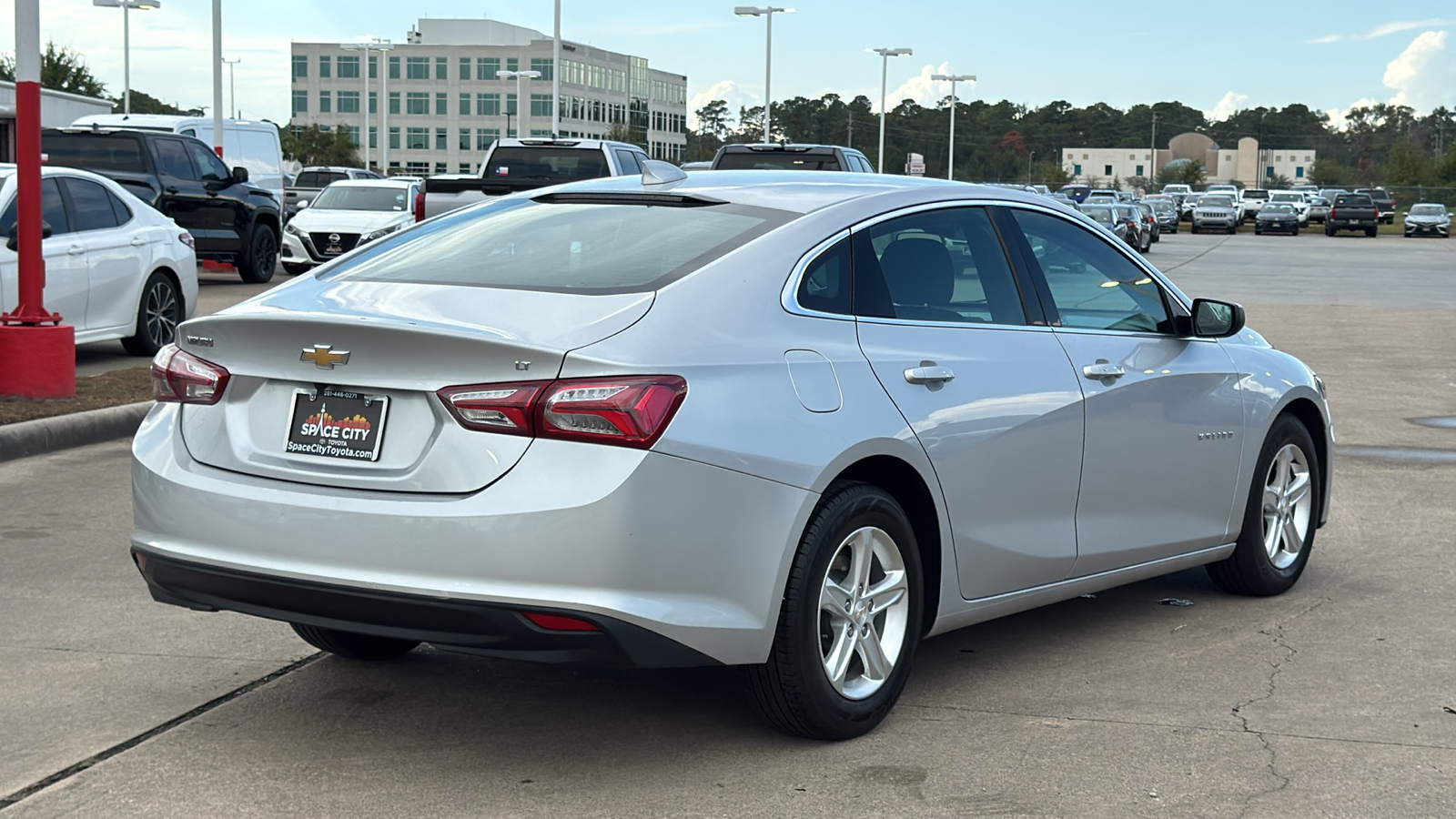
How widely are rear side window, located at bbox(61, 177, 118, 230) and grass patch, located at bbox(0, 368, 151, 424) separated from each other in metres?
1.40

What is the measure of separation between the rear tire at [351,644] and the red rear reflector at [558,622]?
1403 mm

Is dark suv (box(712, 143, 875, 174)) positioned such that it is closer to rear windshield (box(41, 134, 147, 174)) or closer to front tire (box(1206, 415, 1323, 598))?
rear windshield (box(41, 134, 147, 174))

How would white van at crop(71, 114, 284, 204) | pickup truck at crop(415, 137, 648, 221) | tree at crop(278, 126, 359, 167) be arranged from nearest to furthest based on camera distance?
pickup truck at crop(415, 137, 648, 221), white van at crop(71, 114, 284, 204), tree at crop(278, 126, 359, 167)

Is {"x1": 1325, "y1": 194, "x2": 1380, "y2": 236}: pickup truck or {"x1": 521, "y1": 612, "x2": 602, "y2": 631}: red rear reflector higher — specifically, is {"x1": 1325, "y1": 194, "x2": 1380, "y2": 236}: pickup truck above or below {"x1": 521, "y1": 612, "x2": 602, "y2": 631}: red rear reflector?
above

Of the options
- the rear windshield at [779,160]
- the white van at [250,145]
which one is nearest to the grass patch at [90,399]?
the rear windshield at [779,160]

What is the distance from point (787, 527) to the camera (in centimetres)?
424

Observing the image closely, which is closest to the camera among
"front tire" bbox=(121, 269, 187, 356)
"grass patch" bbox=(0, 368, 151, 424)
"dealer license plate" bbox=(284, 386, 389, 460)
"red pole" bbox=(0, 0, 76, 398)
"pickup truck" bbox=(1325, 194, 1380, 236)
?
"dealer license plate" bbox=(284, 386, 389, 460)

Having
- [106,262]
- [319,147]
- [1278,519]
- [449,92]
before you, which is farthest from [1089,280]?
[449,92]

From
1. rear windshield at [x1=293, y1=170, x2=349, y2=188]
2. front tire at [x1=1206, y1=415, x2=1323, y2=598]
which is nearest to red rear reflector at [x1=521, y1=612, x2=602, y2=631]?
front tire at [x1=1206, y1=415, x2=1323, y2=598]

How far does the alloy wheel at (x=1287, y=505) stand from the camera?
21.6ft

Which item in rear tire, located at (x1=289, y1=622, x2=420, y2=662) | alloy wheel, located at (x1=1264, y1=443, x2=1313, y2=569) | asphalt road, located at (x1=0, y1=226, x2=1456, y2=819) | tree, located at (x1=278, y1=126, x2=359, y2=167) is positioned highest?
tree, located at (x1=278, y1=126, x2=359, y2=167)

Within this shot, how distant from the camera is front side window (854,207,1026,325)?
491 centimetres

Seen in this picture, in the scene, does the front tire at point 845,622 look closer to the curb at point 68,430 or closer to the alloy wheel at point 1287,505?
the alloy wheel at point 1287,505

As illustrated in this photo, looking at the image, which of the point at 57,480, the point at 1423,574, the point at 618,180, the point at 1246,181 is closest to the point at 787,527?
the point at 618,180
